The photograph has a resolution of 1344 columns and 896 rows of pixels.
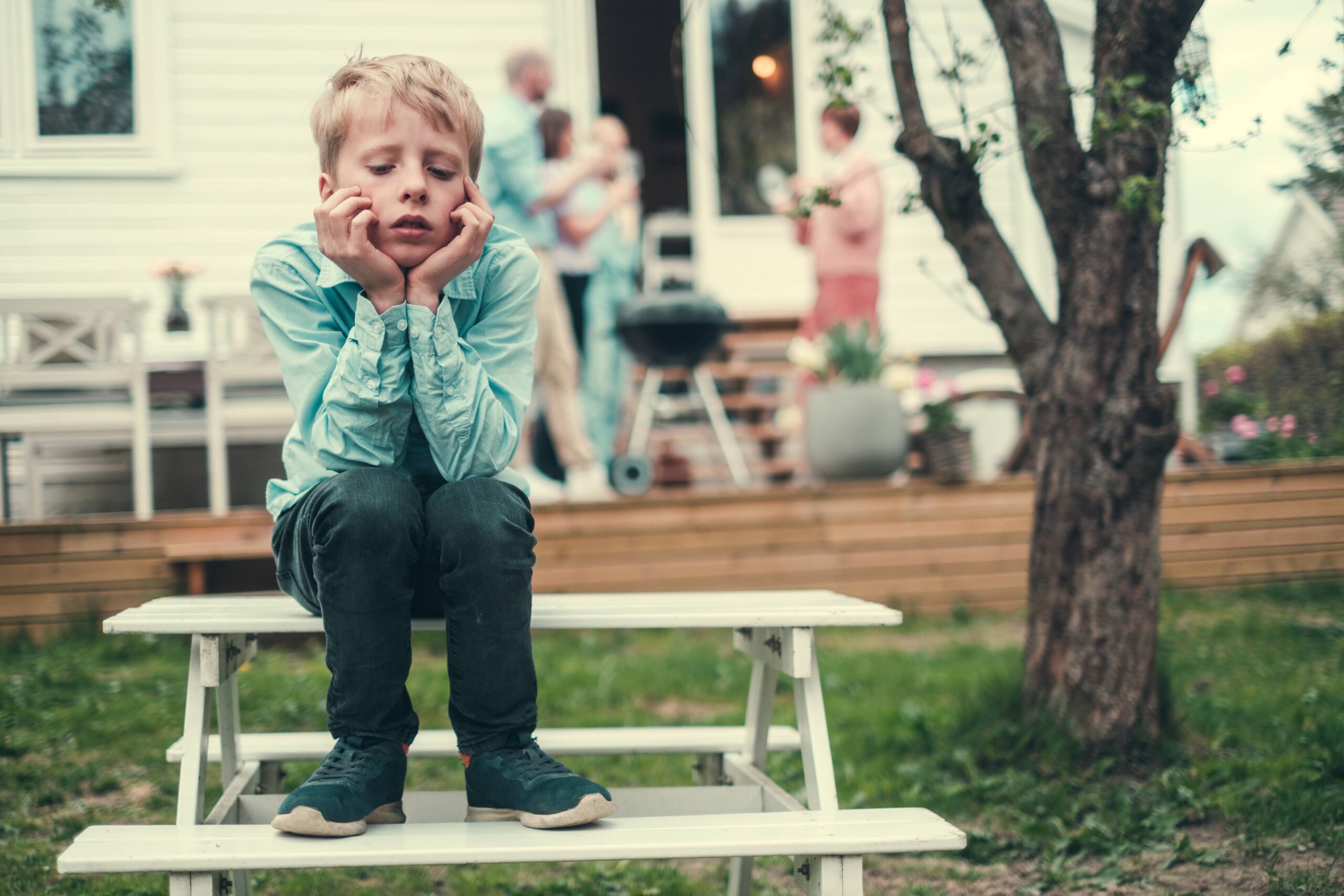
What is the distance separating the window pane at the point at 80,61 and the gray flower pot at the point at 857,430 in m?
3.11

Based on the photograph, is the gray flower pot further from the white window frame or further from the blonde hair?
the blonde hair

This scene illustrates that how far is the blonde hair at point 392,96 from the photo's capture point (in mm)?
1825

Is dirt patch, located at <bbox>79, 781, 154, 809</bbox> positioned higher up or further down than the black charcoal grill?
further down

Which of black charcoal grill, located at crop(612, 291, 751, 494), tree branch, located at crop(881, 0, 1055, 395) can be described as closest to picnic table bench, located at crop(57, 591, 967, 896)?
tree branch, located at crop(881, 0, 1055, 395)

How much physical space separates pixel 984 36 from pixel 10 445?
10.7 ft

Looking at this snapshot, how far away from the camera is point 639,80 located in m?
10.9

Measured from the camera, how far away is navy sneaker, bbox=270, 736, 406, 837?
160 cm

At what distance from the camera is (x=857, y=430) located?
17.5 ft

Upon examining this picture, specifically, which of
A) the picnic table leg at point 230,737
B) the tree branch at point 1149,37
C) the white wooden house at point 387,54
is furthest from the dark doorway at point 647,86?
the picnic table leg at point 230,737

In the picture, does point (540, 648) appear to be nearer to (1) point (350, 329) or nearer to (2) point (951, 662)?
(2) point (951, 662)

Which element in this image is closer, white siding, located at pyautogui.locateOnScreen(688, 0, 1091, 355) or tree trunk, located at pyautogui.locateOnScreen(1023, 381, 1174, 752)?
tree trunk, located at pyautogui.locateOnScreen(1023, 381, 1174, 752)

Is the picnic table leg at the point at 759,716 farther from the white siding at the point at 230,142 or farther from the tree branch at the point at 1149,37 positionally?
the white siding at the point at 230,142

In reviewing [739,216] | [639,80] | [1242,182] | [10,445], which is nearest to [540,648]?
[10,445]

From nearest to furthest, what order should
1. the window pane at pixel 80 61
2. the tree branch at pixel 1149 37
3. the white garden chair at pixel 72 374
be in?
1. the tree branch at pixel 1149 37
2. the window pane at pixel 80 61
3. the white garden chair at pixel 72 374
